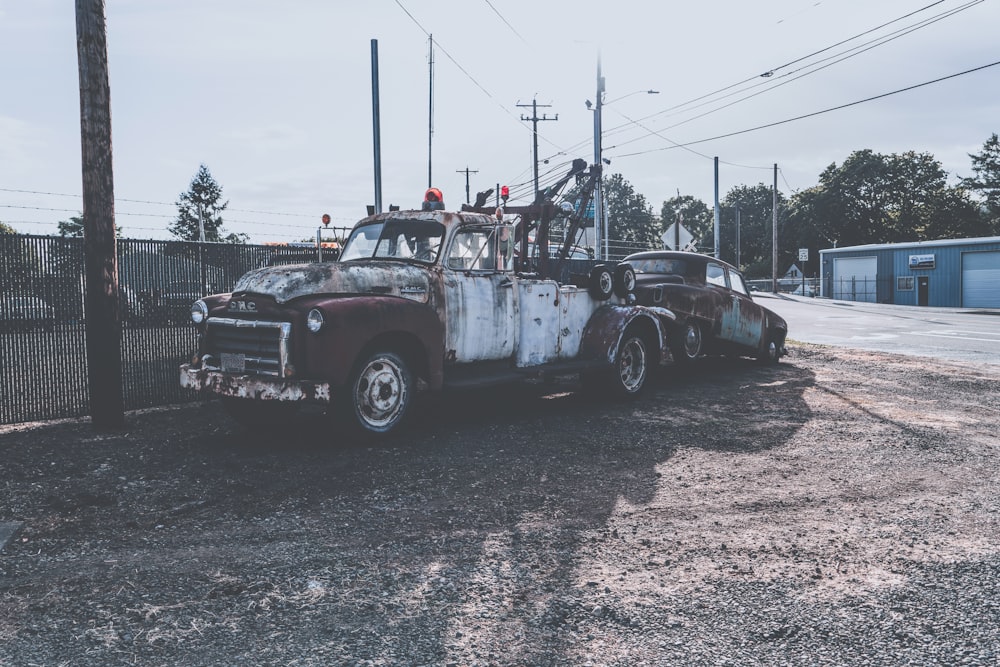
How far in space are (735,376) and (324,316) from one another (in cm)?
768

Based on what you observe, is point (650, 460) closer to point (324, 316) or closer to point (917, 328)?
point (324, 316)

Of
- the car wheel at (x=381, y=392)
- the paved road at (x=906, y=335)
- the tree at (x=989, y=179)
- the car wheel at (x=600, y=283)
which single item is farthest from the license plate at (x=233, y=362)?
the tree at (x=989, y=179)

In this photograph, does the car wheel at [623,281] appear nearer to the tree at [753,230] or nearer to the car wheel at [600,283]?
the car wheel at [600,283]

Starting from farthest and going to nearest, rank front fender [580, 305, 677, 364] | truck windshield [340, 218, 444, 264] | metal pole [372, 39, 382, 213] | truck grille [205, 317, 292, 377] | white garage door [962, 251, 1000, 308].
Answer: white garage door [962, 251, 1000, 308] < metal pole [372, 39, 382, 213] < front fender [580, 305, 677, 364] < truck windshield [340, 218, 444, 264] < truck grille [205, 317, 292, 377]

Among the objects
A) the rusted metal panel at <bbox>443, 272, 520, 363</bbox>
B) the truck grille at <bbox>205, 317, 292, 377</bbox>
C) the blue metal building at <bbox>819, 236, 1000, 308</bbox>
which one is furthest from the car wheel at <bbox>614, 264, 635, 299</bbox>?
the blue metal building at <bbox>819, 236, 1000, 308</bbox>

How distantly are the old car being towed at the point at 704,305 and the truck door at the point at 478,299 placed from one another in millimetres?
3452

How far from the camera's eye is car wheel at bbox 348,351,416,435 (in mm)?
6934

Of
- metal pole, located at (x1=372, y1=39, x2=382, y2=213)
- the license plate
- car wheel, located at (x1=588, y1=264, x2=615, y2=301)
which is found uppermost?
metal pole, located at (x1=372, y1=39, x2=382, y2=213)

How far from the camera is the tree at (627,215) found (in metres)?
119

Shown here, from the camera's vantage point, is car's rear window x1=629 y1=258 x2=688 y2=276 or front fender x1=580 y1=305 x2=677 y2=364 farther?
car's rear window x1=629 y1=258 x2=688 y2=276

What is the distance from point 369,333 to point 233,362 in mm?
1313

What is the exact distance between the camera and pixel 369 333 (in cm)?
680

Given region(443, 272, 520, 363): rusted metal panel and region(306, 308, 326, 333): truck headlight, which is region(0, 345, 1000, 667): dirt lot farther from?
region(306, 308, 326, 333): truck headlight

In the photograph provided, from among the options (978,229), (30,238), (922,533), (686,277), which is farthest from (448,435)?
(978,229)
